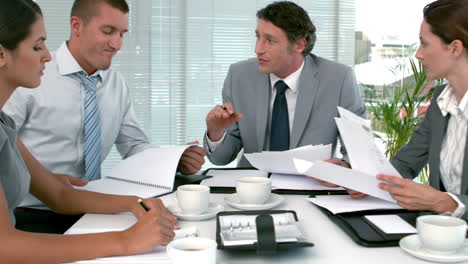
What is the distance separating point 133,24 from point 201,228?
10.9ft

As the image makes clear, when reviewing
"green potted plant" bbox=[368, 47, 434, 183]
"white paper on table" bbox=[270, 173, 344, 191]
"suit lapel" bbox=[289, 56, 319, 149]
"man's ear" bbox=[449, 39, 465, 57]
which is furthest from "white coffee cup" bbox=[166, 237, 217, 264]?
"green potted plant" bbox=[368, 47, 434, 183]

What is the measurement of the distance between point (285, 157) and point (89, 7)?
1.19 metres

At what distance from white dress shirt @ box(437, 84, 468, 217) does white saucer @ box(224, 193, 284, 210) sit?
2.53 ft

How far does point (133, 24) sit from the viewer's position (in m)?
4.28

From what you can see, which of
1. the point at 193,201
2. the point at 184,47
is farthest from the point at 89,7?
the point at 184,47

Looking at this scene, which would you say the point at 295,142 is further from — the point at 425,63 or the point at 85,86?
the point at 85,86

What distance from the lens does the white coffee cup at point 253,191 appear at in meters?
1.42

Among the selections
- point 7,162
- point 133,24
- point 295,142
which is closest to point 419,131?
point 295,142

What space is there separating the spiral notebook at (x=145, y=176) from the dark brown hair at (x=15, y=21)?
1.82 ft

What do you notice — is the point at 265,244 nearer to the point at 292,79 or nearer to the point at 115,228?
the point at 115,228

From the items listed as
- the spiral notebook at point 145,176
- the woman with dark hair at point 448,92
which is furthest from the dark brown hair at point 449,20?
the spiral notebook at point 145,176

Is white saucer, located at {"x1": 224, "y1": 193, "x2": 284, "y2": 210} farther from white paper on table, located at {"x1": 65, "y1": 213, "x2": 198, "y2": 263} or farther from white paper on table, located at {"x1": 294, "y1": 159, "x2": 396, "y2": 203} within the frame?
white paper on table, located at {"x1": 65, "y1": 213, "x2": 198, "y2": 263}

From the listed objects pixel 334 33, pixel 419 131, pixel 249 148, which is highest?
pixel 334 33

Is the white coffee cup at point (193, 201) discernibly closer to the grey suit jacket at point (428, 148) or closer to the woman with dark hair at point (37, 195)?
the woman with dark hair at point (37, 195)
